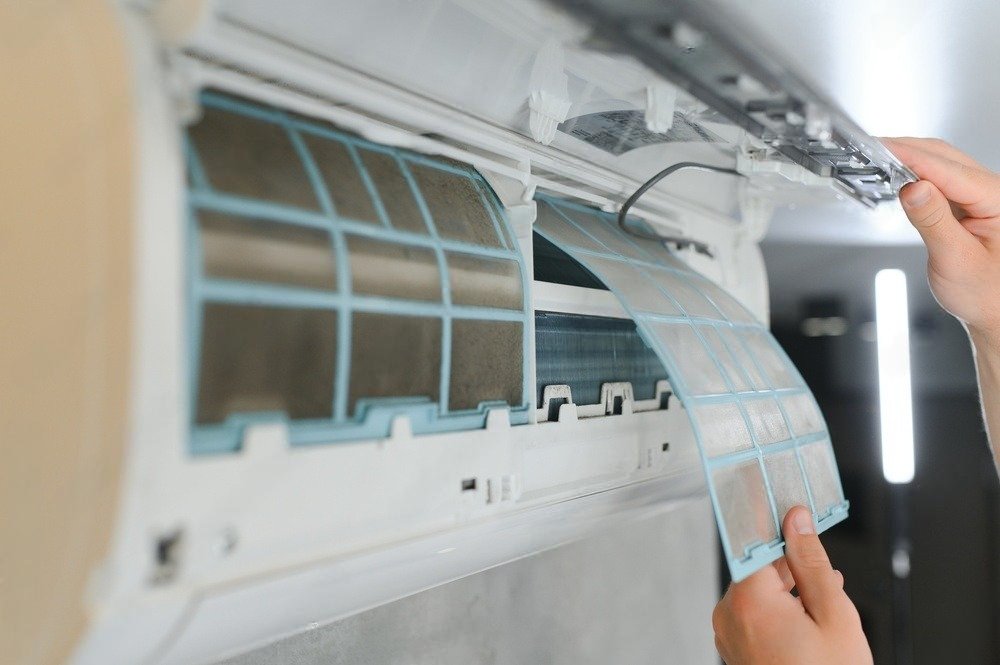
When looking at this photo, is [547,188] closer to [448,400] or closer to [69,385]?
[448,400]

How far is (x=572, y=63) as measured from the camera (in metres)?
0.81

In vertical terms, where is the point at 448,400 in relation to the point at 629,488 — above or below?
above

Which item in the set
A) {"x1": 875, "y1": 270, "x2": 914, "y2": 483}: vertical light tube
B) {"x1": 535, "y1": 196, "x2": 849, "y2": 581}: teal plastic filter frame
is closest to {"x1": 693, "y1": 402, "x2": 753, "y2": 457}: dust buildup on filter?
{"x1": 535, "y1": 196, "x2": 849, "y2": 581}: teal plastic filter frame

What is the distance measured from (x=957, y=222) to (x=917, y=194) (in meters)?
0.12

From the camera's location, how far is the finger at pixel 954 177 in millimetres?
1125

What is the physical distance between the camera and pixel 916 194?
108cm

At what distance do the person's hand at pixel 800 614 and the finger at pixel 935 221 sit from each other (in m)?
0.44

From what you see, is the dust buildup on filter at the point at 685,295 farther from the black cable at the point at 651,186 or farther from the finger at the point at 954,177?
the finger at the point at 954,177

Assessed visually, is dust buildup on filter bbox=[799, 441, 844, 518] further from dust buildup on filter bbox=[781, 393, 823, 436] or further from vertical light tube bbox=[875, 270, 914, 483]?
vertical light tube bbox=[875, 270, 914, 483]

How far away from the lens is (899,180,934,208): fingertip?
1081mm

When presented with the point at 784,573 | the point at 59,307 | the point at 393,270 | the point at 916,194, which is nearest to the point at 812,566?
the point at 784,573

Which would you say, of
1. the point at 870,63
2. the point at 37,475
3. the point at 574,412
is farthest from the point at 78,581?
the point at 870,63

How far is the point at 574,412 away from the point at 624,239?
0.31 meters

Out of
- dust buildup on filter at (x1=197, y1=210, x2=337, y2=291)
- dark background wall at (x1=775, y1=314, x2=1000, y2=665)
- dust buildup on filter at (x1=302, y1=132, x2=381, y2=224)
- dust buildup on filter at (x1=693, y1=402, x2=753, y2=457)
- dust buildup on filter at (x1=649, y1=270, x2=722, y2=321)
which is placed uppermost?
Answer: dust buildup on filter at (x1=302, y1=132, x2=381, y2=224)
